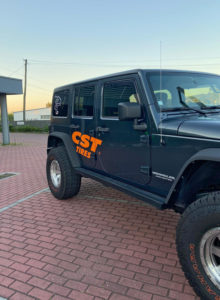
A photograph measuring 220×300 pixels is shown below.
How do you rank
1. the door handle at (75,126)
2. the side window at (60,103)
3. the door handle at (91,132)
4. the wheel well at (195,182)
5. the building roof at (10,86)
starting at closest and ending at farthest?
the wheel well at (195,182), the door handle at (91,132), the door handle at (75,126), the side window at (60,103), the building roof at (10,86)

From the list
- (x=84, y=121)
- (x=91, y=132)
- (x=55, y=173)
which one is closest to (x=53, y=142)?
(x=55, y=173)

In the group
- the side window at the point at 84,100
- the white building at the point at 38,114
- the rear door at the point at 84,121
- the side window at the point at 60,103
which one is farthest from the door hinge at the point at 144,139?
the white building at the point at 38,114

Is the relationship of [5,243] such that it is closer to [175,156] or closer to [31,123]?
[175,156]

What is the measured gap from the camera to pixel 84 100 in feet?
13.6

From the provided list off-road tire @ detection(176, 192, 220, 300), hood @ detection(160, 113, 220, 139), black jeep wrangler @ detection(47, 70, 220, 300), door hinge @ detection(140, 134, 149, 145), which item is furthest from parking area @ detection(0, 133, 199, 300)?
hood @ detection(160, 113, 220, 139)

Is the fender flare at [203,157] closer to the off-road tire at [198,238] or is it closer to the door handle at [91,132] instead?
the off-road tire at [198,238]

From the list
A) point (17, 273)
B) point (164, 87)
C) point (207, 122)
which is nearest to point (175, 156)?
point (207, 122)

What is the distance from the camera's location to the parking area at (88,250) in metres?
2.48

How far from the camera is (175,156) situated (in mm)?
2533

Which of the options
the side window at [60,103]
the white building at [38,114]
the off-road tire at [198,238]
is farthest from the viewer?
the white building at [38,114]

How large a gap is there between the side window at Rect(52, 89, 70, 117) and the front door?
1.18m

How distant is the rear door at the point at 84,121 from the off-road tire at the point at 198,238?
198 centimetres

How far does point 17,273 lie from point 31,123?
32.6 m

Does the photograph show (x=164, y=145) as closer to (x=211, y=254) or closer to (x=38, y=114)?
(x=211, y=254)
